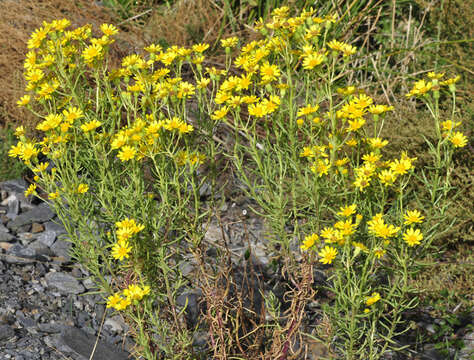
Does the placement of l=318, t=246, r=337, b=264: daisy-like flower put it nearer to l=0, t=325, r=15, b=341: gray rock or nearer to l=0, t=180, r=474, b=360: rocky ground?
l=0, t=180, r=474, b=360: rocky ground

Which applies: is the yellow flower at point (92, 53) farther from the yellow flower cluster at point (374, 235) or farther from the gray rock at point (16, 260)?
the gray rock at point (16, 260)

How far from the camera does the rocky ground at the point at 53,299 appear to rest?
2.42 m

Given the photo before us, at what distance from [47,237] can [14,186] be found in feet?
2.14

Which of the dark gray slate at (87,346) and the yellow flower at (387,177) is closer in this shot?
the yellow flower at (387,177)

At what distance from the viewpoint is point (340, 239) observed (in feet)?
5.90

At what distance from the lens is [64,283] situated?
2873mm

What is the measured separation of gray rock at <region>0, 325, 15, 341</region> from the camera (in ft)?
7.95

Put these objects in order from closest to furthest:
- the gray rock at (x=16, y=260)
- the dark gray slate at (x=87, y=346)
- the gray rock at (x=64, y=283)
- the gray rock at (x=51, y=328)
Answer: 1. the dark gray slate at (x=87, y=346)
2. the gray rock at (x=51, y=328)
3. the gray rock at (x=64, y=283)
4. the gray rock at (x=16, y=260)

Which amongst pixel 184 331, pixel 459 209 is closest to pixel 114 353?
pixel 184 331

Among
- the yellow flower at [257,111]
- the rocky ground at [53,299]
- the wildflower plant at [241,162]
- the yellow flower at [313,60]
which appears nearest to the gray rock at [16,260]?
the rocky ground at [53,299]

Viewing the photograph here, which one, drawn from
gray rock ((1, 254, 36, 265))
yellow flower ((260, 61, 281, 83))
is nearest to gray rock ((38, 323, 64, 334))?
gray rock ((1, 254, 36, 265))

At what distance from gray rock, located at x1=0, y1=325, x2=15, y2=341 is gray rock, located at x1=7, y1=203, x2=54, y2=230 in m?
1.01

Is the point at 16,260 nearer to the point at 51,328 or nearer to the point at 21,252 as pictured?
the point at 21,252

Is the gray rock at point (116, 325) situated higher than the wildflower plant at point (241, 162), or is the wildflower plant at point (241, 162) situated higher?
the wildflower plant at point (241, 162)
